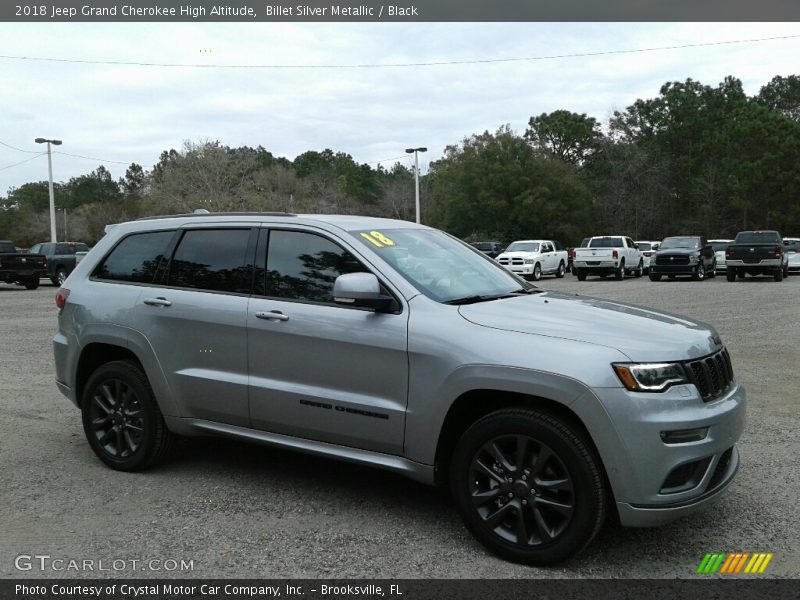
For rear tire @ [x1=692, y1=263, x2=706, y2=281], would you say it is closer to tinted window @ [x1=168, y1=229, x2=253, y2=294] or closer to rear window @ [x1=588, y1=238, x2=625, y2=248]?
rear window @ [x1=588, y1=238, x2=625, y2=248]

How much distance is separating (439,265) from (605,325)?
1205 millimetres

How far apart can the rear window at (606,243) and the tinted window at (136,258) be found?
2783 centimetres

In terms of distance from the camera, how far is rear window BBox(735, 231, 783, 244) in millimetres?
27750

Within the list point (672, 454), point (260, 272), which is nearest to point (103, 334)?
point (260, 272)

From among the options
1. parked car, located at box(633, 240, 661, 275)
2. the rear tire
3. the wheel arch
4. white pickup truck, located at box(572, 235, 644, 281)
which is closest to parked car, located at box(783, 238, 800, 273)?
the rear tire

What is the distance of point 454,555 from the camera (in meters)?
3.80

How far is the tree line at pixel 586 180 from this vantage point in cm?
5322

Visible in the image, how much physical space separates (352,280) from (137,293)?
1.96 m

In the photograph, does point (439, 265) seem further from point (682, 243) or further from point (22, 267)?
point (682, 243)

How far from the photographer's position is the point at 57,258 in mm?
29969

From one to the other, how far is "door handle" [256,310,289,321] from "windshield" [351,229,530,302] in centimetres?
66

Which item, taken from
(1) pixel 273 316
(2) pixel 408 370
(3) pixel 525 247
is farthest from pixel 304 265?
(3) pixel 525 247

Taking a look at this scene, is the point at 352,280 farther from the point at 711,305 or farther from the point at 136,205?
the point at 136,205

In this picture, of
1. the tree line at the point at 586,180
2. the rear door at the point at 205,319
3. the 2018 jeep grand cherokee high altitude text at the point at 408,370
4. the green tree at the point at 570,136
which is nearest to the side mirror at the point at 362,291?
the 2018 jeep grand cherokee high altitude text at the point at 408,370
